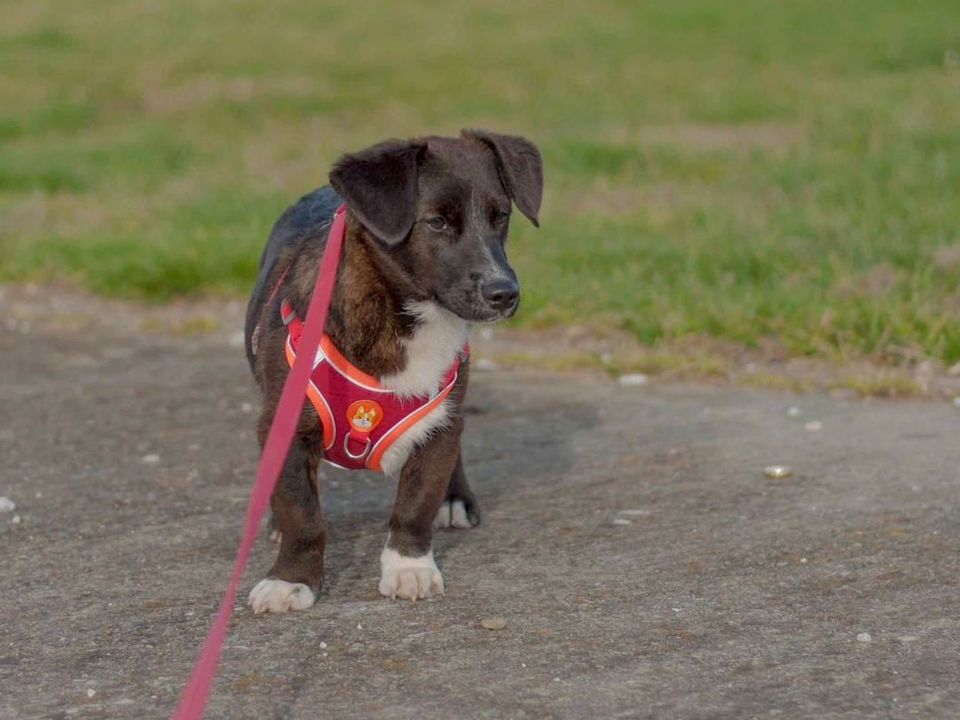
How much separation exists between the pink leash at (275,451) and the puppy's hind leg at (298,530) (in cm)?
34

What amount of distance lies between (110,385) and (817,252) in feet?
12.3

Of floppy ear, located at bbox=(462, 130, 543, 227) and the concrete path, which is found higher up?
floppy ear, located at bbox=(462, 130, 543, 227)

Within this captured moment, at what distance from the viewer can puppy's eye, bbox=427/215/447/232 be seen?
14.1 ft

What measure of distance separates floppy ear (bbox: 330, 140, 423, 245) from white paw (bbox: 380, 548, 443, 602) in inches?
34.9

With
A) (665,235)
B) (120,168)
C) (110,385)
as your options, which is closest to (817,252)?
(665,235)

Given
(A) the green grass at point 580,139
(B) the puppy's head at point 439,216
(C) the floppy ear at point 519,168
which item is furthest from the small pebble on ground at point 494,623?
(A) the green grass at point 580,139

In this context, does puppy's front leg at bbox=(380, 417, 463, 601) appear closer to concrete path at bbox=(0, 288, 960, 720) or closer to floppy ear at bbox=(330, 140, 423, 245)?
concrete path at bbox=(0, 288, 960, 720)

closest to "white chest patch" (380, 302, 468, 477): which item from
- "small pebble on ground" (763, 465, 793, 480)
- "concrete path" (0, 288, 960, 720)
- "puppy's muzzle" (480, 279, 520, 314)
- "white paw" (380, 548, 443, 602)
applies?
"puppy's muzzle" (480, 279, 520, 314)

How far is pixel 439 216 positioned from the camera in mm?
4316

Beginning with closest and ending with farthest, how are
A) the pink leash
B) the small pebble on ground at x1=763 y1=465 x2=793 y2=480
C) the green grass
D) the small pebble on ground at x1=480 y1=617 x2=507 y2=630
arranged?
the pink leash → the small pebble on ground at x1=480 y1=617 x2=507 y2=630 → the small pebble on ground at x1=763 y1=465 x2=793 y2=480 → the green grass

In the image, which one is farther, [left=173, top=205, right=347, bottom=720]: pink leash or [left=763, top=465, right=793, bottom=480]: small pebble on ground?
[left=763, top=465, right=793, bottom=480]: small pebble on ground

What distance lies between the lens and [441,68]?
61.4 feet

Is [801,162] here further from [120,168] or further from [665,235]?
[120,168]

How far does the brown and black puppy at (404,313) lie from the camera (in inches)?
166
